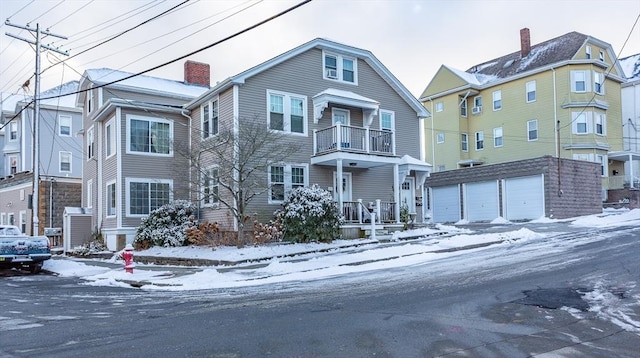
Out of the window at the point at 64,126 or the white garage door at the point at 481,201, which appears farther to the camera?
the window at the point at 64,126

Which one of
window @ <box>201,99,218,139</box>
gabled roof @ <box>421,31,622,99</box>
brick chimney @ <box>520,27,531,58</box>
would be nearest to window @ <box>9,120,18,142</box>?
window @ <box>201,99,218,139</box>

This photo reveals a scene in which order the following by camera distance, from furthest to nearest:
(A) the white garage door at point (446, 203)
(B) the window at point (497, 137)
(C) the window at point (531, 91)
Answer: (B) the window at point (497, 137)
(C) the window at point (531, 91)
(A) the white garage door at point (446, 203)

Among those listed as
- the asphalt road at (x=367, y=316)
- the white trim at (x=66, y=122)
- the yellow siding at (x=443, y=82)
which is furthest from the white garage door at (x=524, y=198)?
the white trim at (x=66, y=122)

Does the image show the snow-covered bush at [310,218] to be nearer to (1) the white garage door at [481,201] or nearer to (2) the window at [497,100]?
(1) the white garage door at [481,201]

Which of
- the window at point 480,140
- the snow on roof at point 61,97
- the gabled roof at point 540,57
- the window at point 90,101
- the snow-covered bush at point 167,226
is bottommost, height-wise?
the snow-covered bush at point 167,226

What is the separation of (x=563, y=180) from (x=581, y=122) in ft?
30.4

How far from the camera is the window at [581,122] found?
36312 millimetres

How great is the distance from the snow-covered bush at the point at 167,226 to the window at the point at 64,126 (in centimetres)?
2129

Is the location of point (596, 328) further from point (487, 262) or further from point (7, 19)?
point (7, 19)

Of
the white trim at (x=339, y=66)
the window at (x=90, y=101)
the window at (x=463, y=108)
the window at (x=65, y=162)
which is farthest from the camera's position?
the window at (x=463, y=108)

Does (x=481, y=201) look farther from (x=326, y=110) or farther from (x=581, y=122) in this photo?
(x=326, y=110)

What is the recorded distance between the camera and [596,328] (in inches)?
293

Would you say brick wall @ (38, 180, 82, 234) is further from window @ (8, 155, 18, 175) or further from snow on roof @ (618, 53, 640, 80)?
snow on roof @ (618, 53, 640, 80)

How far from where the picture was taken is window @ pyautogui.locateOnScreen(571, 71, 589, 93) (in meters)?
36.4
